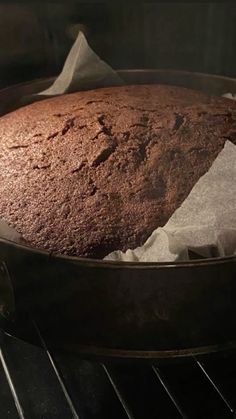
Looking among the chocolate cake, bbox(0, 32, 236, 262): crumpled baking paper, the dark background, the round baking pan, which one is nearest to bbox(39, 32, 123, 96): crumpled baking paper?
the dark background

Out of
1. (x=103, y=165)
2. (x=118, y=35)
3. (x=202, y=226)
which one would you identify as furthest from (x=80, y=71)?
(x=202, y=226)

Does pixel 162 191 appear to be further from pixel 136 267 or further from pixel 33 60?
pixel 33 60

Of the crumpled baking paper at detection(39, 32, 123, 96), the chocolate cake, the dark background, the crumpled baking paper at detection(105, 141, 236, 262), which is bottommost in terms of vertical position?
the crumpled baking paper at detection(105, 141, 236, 262)

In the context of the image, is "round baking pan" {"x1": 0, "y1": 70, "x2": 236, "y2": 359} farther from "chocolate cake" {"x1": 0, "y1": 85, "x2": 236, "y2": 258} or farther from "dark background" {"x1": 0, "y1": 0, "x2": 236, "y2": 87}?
"dark background" {"x1": 0, "y1": 0, "x2": 236, "y2": 87}

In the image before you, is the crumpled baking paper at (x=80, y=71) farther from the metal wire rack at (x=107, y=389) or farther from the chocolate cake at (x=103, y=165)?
the metal wire rack at (x=107, y=389)

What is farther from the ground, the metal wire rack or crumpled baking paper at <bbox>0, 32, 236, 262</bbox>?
crumpled baking paper at <bbox>0, 32, 236, 262</bbox>
